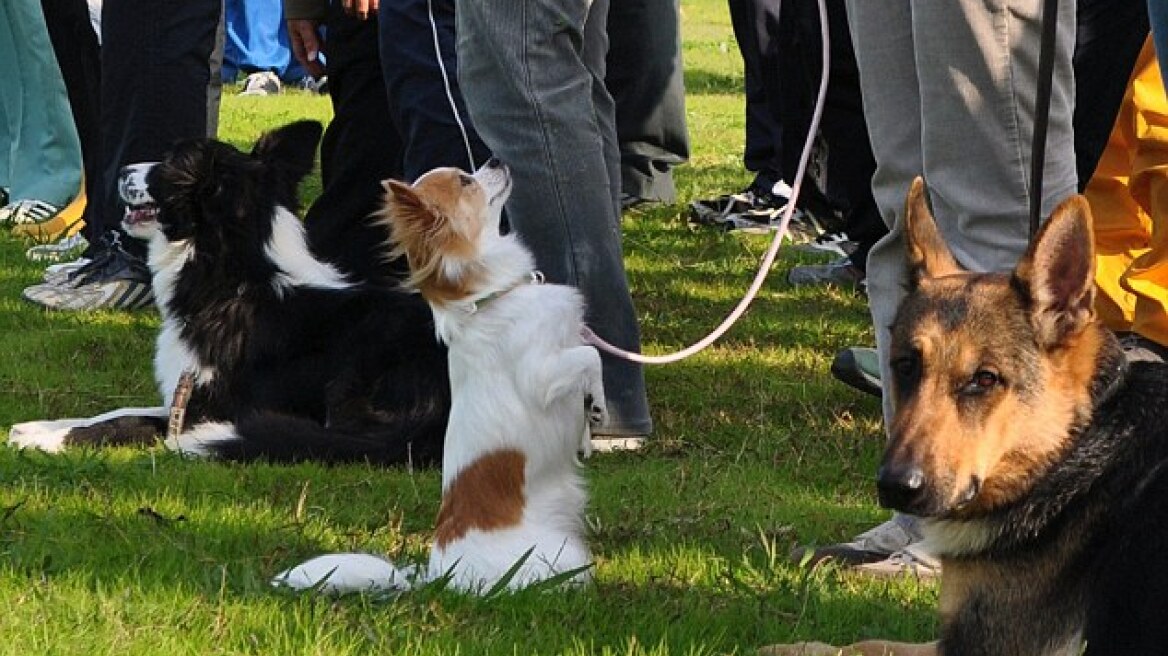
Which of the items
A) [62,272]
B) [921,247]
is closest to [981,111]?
[921,247]

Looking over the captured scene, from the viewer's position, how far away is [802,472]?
5.08m

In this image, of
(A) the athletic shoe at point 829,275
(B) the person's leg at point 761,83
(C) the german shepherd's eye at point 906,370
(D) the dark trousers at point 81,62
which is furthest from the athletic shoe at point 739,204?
(C) the german shepherd's eye at point 906,370

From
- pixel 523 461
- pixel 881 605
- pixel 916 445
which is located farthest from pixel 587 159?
pixel 916 445

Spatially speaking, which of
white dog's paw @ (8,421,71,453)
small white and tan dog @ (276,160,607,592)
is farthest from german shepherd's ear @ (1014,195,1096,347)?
white dog's paw @ (8,421,71,453)

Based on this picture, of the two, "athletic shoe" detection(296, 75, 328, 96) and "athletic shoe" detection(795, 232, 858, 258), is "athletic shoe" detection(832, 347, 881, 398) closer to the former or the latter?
"athletic shoe" detection(795, 232, 858, 258)

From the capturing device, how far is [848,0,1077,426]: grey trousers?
13.0 feet

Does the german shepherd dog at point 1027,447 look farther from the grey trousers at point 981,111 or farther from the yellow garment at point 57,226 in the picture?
the yellow garment at point 57,226

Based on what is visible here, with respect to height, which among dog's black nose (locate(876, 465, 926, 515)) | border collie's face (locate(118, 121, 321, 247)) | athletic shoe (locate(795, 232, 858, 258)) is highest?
dog's black nose (locate(876, 465, 926, 515))

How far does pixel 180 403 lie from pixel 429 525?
1.32 m

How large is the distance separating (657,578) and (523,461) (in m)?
0.41

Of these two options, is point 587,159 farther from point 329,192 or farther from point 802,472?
point 329,192

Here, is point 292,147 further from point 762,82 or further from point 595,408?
point 762,82

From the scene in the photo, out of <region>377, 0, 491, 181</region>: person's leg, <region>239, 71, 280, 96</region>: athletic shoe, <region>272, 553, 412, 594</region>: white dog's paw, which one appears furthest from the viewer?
<region>239, 71, 280, 96</region>: athletic shoe

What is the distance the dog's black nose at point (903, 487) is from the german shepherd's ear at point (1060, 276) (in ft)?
1.23
